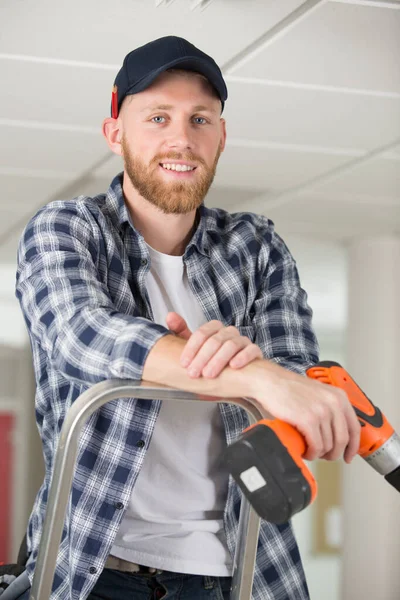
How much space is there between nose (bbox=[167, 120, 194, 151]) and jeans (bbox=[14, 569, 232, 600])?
0.69 m

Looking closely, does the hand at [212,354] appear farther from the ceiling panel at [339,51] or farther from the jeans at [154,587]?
the ceiling panel at [339,51]

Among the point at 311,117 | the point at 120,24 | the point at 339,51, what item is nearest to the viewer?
the point at 120,24

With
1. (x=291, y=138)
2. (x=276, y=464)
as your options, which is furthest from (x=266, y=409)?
(x=291, y=138)

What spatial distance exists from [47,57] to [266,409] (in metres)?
2.00

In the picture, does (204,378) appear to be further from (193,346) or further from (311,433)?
(311,433)

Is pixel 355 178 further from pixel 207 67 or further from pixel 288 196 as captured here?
pixel 207 67

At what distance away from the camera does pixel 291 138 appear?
142 inches

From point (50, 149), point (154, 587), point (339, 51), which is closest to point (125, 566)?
point (154, 587)

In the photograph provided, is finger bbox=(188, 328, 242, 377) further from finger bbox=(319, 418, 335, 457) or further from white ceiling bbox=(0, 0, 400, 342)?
white ceiling bbox=(0, 0, 400, 342)

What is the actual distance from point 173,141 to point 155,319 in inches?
11.6

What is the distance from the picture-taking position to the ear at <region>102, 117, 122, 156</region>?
5.48 ft

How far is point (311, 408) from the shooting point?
1011 millimetres

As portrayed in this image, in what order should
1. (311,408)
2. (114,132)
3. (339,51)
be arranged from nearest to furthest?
(311,408) < (114,132) < (339,51)

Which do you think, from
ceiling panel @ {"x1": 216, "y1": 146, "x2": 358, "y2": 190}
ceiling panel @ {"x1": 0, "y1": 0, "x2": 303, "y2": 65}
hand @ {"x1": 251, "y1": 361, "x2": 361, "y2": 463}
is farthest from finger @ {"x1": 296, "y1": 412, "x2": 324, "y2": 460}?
ceiling panel @ {"x1": 216, "y1": 146, "x2": 358, "y2": 190}
